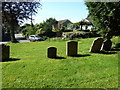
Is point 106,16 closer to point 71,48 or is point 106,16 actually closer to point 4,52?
point 71,48

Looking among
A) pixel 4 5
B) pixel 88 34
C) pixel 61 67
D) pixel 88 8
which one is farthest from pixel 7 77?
pixel 88 34

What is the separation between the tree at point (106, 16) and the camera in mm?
11492

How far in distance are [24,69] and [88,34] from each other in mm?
26970

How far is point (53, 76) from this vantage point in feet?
19.2

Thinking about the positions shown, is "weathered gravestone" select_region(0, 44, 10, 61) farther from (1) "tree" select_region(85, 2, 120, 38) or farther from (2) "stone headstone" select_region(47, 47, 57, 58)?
(1) "tree" select_region(85, 2, 120, 38)

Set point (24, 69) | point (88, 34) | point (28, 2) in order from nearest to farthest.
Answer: point (24, 69)
point (28, 2)
point (88, 34)

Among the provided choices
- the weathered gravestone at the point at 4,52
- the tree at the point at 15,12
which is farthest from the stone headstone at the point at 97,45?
the tree at the point at 15,12

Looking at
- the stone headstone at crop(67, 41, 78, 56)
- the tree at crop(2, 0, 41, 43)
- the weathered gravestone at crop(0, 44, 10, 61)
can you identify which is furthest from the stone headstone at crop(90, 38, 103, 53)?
the tree at crop(2, 0, 41, 43)

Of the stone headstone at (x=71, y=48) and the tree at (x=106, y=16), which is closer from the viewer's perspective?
the stone headstone at (x=71, y=48)

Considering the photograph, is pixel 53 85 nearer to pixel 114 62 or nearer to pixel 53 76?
pixel 53 76

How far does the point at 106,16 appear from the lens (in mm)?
12109

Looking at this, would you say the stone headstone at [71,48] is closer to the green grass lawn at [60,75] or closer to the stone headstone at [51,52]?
the stone headstone at [51,52]

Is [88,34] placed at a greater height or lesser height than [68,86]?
greater

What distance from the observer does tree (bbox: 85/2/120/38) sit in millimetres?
11492
